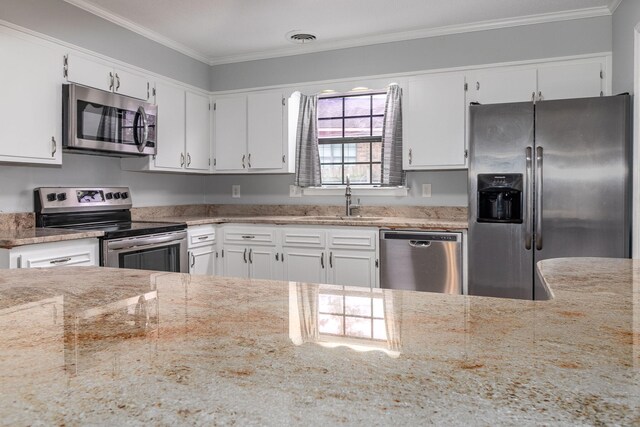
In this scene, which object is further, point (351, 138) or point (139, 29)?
point (351, 138)

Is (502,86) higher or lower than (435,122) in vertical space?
higher

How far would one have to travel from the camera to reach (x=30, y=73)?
2885mm

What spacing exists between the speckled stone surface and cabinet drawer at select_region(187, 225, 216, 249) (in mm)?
978

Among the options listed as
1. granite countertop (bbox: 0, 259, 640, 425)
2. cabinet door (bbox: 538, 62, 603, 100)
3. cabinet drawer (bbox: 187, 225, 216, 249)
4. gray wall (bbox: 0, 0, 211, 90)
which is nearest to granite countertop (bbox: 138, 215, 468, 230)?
cabinet drawer (bbox: 187, 225, 216, 249)

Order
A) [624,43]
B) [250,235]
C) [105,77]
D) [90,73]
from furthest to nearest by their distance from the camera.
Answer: [250,235] < [105,77] < [90,73] < [624,43]

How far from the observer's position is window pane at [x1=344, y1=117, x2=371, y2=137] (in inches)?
174

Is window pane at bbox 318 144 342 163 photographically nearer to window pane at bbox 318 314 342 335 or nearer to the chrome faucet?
the chrome faucet

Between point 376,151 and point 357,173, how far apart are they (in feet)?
0.91

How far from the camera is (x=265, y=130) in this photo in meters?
4.42

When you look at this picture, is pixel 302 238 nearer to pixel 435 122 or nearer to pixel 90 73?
pixel 435 122

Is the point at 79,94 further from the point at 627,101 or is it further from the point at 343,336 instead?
the point at 627,101

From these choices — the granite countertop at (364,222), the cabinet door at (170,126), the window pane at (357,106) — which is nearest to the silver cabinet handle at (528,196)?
the granite countertop at (364,222)

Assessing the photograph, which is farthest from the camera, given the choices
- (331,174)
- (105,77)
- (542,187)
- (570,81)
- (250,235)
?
(331,174)

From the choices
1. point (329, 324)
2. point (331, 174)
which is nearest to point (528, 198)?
point (331, 174)
